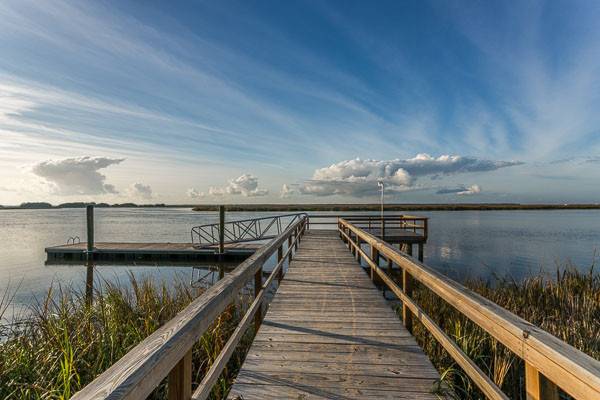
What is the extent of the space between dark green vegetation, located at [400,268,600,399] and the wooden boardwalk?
0.38 meters

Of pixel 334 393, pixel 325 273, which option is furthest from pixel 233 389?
pixel 325 273

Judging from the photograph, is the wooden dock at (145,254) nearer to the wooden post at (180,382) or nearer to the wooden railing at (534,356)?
the wooden railing at (534,356)

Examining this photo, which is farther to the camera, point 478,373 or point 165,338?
point 478,373

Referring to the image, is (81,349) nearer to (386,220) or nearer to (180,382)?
(180,382)

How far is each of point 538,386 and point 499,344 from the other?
3.59 m

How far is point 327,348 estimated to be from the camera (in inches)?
122

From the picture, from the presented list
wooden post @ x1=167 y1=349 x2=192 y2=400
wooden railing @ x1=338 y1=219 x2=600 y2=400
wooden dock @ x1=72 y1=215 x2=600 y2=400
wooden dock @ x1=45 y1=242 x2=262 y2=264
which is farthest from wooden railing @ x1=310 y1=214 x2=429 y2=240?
wooden post @ x1=167 y1=349 x2=192 y2=400

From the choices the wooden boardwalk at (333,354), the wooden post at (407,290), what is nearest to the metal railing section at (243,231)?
the wooden boardwalk at (333,354)

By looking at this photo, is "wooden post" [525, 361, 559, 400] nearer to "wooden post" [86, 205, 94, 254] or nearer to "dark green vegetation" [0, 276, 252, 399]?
"dark green vegetation" [0, 276, 252, 399]

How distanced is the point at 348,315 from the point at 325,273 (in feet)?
8.47

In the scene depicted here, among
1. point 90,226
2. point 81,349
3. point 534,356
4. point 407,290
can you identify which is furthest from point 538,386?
point 90,226

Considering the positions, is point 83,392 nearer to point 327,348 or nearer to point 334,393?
point 334,393

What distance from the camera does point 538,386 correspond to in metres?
1.34

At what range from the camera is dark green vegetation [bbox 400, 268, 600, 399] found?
12.0 ft
